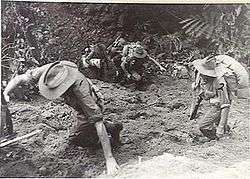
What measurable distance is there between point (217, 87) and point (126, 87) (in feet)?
0.95

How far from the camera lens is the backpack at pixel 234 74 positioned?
1.47 metres

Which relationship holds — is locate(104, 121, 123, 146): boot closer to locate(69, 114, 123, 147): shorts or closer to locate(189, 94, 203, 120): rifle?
locate(69, 114, 123, 147): shorts

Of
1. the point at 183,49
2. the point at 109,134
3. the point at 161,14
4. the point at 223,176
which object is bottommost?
the point at 223,176

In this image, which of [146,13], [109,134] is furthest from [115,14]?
[109,134]

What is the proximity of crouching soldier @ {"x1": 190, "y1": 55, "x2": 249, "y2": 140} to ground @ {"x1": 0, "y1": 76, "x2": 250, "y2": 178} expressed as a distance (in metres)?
0.02

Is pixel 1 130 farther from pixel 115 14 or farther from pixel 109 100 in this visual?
pixel 115 14

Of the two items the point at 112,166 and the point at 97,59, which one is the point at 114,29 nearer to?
the point at 97,59

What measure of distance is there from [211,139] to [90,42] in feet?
1.60

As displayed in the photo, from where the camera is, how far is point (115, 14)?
1.47 meters

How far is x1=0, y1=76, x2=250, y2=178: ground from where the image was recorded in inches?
55.7

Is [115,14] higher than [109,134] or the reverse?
higher

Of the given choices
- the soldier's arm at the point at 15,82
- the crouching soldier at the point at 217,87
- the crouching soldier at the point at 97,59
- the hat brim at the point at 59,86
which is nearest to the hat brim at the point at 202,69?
the crouching soldier at the point at 217,87

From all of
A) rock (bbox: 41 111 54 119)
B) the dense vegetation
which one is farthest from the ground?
the dense vegetation

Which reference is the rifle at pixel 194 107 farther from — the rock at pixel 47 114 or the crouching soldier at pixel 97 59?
the rock at pixel 47 114
